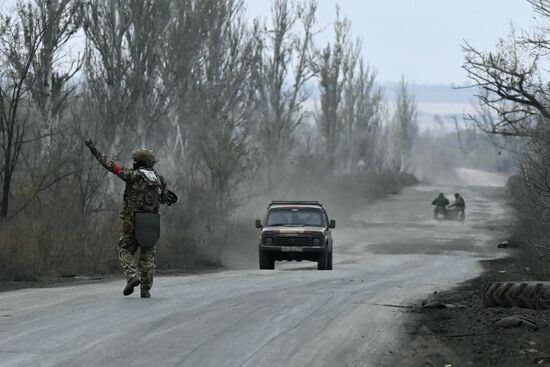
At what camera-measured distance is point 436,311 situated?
13.8 meters

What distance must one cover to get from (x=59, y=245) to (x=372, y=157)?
6997cm

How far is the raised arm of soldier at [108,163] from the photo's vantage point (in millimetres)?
13023

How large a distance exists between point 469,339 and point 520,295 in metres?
2.96

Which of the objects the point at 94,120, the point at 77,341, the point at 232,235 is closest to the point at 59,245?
the point at 77,341

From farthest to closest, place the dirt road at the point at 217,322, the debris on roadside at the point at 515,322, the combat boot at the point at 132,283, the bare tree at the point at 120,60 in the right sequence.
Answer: the bare tree at the point at 120,60, the combat boot at the point at 132,283, the debris on roadside at the point at 515,322, the dirt road at the point at 217,322

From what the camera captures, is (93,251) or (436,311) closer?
(436,311)

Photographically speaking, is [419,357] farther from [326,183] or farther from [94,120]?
[326,183]

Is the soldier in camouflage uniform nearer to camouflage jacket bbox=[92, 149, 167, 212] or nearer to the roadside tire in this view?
camouflage jacket bbox=[92, 149, 167, 212]

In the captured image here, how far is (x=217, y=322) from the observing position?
1121cm

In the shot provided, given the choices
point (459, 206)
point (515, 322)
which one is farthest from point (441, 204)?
point (515, 322)

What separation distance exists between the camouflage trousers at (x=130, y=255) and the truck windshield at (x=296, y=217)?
12712mm

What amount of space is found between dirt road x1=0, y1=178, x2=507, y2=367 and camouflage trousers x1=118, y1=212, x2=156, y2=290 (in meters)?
0.32

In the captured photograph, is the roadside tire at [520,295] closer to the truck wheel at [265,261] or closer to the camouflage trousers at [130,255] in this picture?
the camouflage trousers at [130,255]

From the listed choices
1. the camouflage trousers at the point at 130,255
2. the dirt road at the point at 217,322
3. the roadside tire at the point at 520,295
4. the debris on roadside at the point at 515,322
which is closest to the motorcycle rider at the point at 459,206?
the dirt road at the point at 217,322
